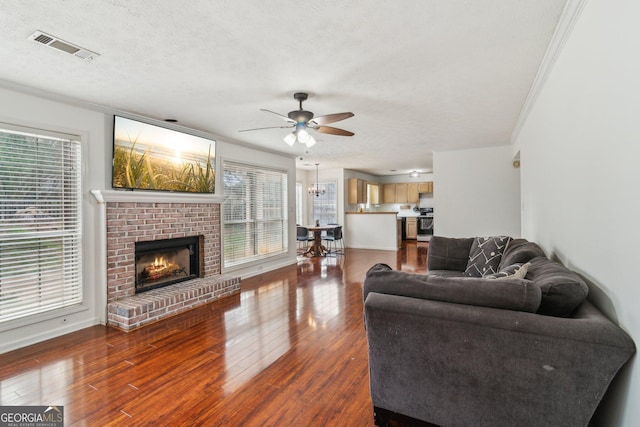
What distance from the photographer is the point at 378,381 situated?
1.74 m

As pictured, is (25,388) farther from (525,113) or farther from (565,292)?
(525,113)

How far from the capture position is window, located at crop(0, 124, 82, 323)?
283 cm

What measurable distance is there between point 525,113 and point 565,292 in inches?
118

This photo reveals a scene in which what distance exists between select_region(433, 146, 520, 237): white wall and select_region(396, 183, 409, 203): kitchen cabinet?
4587mm

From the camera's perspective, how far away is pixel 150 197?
3.88m

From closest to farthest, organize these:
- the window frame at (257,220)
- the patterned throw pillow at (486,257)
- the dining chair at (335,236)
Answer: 1. the patterned throw pillow at (486,257)
2. the window frame at (257,220)
3. the dining chair at (335,236)

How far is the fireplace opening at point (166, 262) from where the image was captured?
399 cm

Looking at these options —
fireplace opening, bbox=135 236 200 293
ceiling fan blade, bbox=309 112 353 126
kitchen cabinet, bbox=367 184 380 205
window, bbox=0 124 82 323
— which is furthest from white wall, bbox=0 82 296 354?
kitchen cabinet, bbox=367 184 380 205

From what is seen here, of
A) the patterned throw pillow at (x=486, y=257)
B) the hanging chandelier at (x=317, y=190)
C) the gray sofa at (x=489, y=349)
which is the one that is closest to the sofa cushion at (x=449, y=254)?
the patterned throw pillow at (x=486, y=257)

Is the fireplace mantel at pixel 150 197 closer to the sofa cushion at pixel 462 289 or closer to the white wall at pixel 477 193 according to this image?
the sofa cushion at pixel 462 289

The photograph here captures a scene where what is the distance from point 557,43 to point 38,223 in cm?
461

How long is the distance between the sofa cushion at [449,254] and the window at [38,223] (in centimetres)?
406

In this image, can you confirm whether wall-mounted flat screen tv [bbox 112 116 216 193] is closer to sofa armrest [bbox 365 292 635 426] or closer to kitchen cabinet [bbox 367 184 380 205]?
sofa armrest [bbox 365 292 635 426]

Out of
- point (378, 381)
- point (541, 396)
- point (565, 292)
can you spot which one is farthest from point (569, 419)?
point (378, 381)
